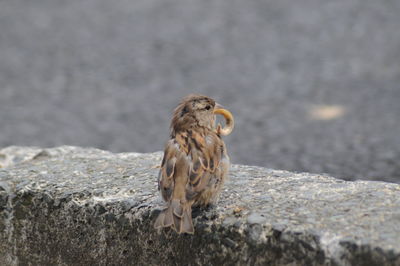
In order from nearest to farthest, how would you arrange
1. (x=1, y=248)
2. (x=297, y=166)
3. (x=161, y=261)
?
1. (x=161, y=261)
2. (x=1, y=248)
3. (x=297, y=166)

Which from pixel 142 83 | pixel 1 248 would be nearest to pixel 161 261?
Result: pixel 1 248

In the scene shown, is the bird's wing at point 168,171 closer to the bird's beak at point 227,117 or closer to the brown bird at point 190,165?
the brown bird at point 190,165

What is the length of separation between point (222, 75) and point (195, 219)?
640 centimetres

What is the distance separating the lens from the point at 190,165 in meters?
3.77

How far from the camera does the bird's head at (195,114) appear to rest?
4.16 m

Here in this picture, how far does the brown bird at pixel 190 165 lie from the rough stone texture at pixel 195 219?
0.38 ft

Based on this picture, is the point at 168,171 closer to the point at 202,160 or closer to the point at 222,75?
the point at 202,160

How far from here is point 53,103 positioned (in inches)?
371

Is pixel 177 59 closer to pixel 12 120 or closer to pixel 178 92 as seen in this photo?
pixel 178 92

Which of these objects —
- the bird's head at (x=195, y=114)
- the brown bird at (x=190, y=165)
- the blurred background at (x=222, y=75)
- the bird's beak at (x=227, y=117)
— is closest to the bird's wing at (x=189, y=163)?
the brown bird at (x=190, y=165)

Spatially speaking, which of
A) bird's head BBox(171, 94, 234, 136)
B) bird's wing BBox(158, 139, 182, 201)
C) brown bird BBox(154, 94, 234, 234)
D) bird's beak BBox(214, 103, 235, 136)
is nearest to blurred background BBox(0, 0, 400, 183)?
bird's beak BBox(214, 103, 235, 136)

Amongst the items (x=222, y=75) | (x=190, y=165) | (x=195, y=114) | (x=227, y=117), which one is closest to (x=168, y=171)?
(x=190, y=165)

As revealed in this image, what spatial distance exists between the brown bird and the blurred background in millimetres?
2947

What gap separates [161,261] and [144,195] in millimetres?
445
